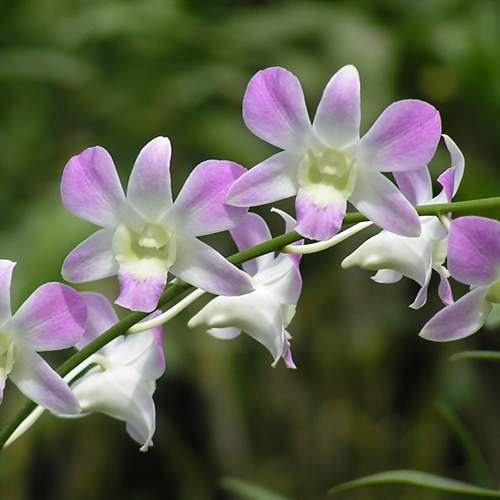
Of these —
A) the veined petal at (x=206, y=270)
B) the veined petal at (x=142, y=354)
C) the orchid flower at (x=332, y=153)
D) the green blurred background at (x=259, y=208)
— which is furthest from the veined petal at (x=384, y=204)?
the green blurred background at (x=259, y=208)

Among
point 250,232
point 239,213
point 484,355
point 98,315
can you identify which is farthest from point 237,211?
point 484,355

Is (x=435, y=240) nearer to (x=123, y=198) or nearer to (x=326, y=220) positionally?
(x=326, y=220)

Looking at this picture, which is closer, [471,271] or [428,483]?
[471,271]

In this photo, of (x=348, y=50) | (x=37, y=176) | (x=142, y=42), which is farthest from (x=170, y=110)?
(x=348, y=50)

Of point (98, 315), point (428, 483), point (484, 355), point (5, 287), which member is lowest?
point (428, 483)

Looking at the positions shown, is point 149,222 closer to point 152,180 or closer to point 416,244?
point 152,180

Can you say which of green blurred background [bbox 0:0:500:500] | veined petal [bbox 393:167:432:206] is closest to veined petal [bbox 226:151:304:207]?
veined petal [bbox 393:167:432:206]

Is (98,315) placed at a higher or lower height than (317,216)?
lower
